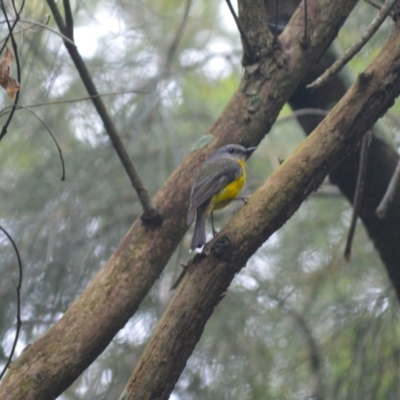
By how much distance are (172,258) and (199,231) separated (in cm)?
122

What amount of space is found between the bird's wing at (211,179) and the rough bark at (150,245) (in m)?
0.08

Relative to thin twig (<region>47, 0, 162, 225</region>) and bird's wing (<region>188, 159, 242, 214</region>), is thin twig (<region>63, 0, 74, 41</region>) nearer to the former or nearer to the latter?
thin twig (<region>47, 0, 162, 225</region>)

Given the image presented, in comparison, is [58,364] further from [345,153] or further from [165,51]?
[165,51]

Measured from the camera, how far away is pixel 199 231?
2.47 m

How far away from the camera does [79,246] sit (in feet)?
11.2

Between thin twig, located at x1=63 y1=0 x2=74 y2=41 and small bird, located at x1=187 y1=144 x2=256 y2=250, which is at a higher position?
thin twig, located at x1=63 y1=0 x2=74 y2=41

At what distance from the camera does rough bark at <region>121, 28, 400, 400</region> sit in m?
1.79

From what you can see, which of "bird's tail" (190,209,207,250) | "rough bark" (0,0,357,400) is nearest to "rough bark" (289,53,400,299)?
"rough bark" (0,0,357,400)

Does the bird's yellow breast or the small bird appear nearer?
the small bird

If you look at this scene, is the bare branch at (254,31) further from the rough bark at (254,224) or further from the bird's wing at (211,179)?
the rough bark at (254,224)

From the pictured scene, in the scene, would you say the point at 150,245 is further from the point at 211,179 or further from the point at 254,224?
the point at 254,224

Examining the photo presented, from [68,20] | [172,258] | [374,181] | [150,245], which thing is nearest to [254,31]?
[68,20]

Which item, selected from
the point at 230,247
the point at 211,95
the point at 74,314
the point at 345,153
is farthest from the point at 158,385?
the point at 211,95

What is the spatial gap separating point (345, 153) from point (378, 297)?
5.34 feet
